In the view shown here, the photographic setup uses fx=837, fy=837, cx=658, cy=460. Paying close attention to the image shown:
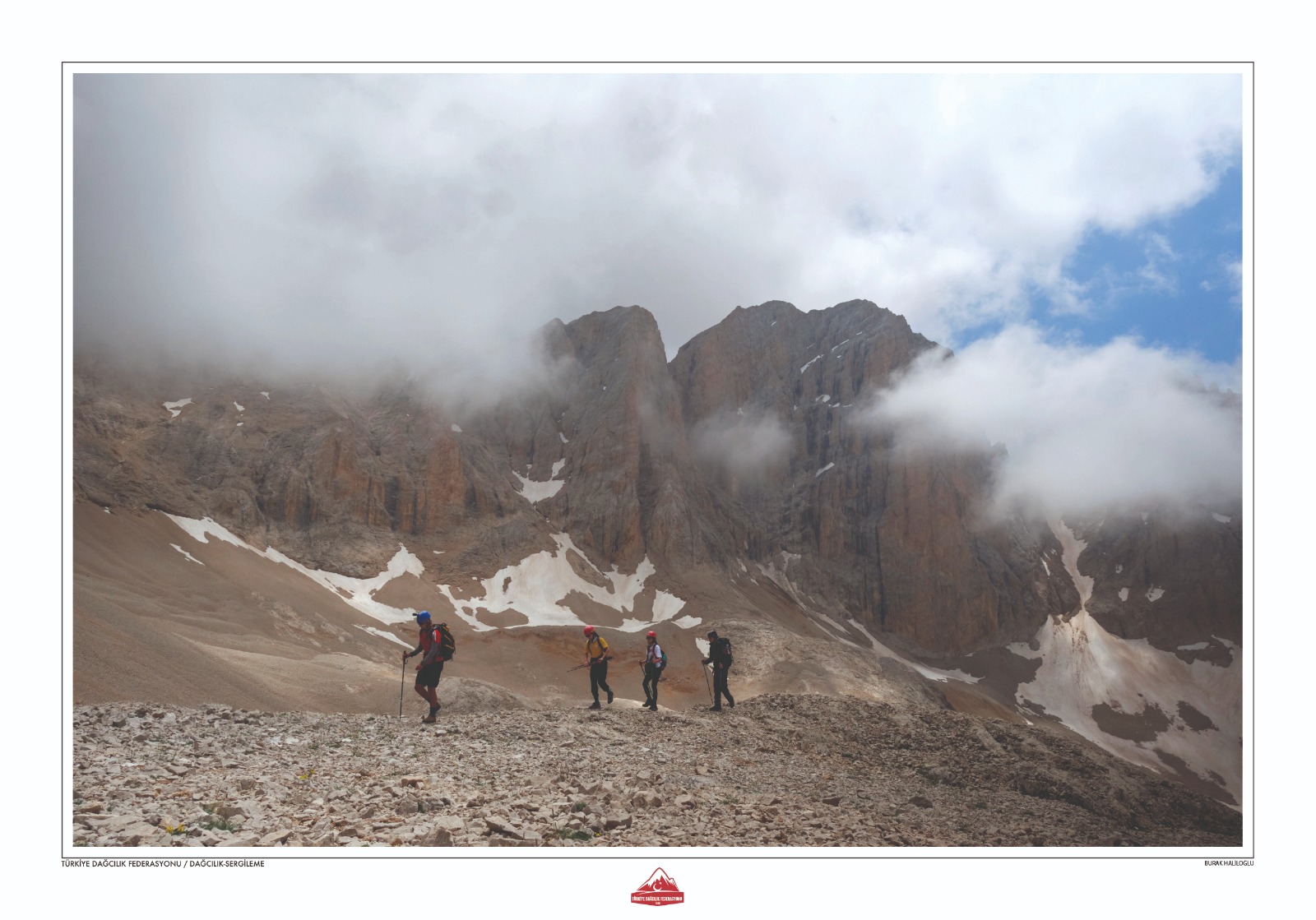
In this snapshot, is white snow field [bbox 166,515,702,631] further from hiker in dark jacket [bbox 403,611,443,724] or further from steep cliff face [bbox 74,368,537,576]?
hiker in dark jacket [bbox 403,611,443,724]

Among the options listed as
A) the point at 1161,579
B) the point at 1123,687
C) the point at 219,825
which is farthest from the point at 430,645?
the point at 1161,579

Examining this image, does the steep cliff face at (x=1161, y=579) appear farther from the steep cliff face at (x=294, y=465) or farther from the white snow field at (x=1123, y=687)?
the steep cliff face at (x=294, y=465)

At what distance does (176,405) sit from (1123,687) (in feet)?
375

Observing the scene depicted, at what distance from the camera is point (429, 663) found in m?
14.2

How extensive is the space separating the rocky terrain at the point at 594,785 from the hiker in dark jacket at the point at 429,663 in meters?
0.46

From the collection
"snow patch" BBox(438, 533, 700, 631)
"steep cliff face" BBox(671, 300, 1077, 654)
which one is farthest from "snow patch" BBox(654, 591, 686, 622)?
"steep cliff face" BBox(671, 300, 1077, 654)

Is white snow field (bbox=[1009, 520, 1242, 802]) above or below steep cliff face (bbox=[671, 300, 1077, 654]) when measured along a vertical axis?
below

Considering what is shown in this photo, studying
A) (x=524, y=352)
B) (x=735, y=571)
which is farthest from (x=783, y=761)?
(x=524, y=352)

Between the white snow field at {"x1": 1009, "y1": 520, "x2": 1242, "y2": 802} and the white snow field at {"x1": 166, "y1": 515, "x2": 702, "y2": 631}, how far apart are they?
162 feet

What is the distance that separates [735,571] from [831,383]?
44.5 m

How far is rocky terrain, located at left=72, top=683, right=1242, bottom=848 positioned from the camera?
718 centimetres

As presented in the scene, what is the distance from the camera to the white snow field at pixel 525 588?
7100 centimetres

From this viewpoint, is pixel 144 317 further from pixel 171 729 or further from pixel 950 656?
pixel 950 656

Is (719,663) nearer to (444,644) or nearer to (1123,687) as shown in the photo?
(444,644)
